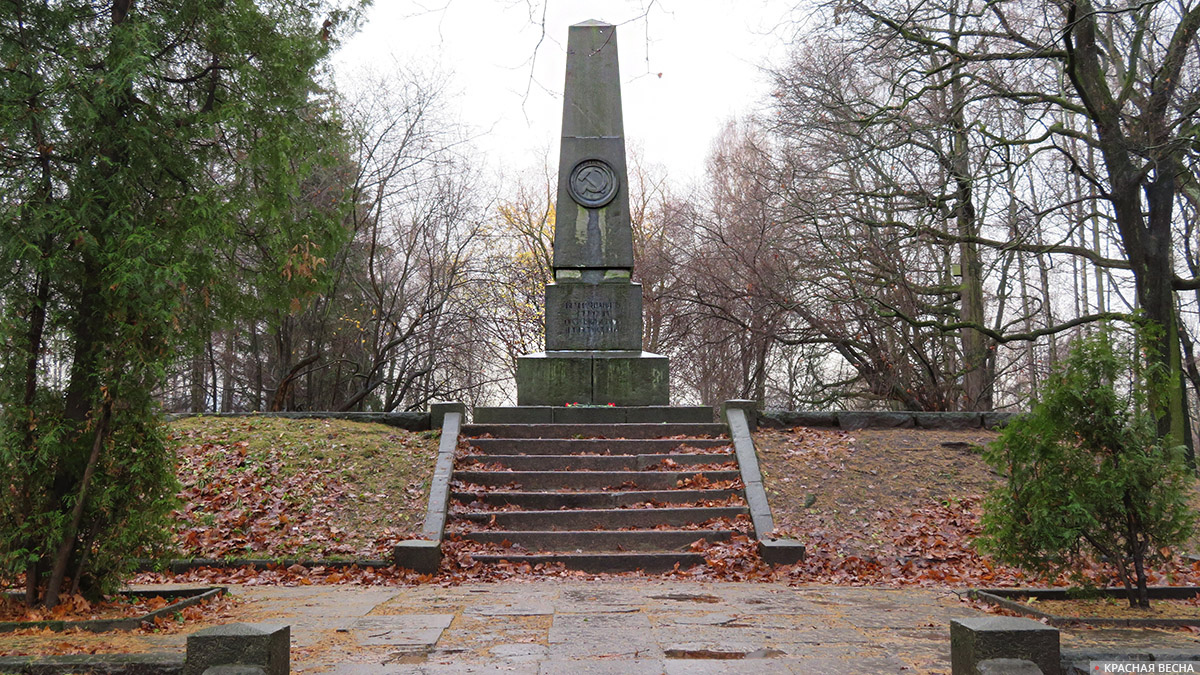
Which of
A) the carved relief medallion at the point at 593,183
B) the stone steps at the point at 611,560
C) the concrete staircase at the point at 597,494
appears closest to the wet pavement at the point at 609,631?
the stone steps at the point at 611,560

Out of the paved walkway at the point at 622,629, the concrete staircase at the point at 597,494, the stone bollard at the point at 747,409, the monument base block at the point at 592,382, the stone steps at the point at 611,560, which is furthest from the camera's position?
the monument base block at the point at 592,382

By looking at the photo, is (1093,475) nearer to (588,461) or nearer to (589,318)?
(588,461)

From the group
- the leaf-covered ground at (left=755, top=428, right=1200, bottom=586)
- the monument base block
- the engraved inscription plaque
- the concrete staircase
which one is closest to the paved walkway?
the leaf-covered ground at (left=755, top=428, right=1200, bottom=586)

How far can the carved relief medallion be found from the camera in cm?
1408

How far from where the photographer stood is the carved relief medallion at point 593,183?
14.1 m

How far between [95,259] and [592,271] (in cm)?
888

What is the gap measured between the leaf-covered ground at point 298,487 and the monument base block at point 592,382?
193cm

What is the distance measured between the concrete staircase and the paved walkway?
4.99 feet

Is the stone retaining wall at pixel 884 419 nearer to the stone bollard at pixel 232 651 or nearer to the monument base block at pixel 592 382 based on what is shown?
the monument base block at pixel 592 382

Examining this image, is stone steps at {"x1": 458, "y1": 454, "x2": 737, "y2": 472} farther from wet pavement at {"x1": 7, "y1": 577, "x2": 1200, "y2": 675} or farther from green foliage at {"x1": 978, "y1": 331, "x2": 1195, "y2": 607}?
green foliage at {"x1": 978, "y1": 331, "x2": 1195, "y2": 607}

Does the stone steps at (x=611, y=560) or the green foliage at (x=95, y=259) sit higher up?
the green foliage at (x=95, y=259)

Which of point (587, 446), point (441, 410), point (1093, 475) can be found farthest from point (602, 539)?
point (1093, 475)

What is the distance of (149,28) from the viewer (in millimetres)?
5918

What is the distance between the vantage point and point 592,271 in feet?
45.9
